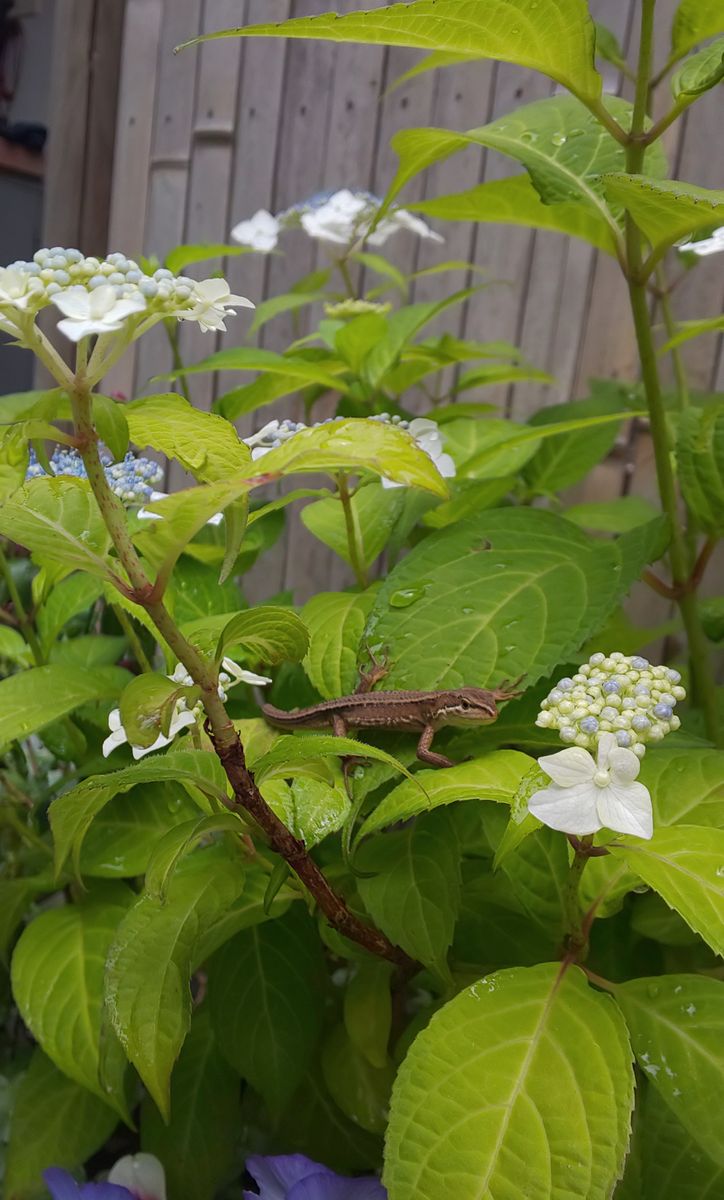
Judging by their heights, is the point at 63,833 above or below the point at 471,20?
below

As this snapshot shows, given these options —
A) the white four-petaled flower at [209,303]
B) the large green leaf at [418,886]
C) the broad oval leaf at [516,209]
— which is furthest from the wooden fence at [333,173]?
the white four-petaled flower at [209,303]

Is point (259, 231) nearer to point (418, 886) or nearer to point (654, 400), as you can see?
point (654, 400)

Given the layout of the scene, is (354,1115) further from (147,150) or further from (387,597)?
(147,150)

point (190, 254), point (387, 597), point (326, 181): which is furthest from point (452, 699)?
point (326, 181)

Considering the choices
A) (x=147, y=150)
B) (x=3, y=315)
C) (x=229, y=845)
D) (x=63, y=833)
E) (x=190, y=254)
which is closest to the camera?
(x=3, y=315)

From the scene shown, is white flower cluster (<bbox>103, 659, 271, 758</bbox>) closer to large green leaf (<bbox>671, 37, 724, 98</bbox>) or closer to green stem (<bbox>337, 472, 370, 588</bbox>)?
green stem (<bbox>337, 472, 370, 588</bbox>)

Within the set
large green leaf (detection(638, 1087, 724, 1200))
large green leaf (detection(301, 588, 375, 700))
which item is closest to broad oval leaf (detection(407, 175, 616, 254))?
large green leaf (detection(301, 588, 375, 700))
